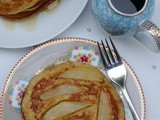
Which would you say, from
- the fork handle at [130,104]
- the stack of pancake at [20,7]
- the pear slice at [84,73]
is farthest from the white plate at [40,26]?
the fork handle at [130,104]

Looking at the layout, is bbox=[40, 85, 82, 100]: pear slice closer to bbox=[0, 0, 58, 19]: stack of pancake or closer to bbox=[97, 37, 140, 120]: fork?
bbox=[97, 37, 140, 120]: fork

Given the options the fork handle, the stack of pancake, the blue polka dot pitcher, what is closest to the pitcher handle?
the blue polka dot pitcher

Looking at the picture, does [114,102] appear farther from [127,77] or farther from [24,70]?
[24,70]

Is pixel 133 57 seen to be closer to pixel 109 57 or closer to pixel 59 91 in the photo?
pixel 109 57

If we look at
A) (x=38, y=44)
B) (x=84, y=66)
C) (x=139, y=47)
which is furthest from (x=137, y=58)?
(x=38, y=44)

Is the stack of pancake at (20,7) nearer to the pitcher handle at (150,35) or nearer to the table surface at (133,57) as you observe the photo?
the table surface at (133,57)

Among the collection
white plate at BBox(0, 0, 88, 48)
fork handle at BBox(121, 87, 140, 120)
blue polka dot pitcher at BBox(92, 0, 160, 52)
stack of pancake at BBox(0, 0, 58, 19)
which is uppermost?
stack of pancake at BBox(0, 0, 58, 19)

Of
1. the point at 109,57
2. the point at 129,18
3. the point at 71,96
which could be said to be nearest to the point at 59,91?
the point at 71,96
